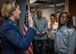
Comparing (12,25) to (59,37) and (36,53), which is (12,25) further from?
(36,53)

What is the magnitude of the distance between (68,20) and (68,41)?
0.36 metres

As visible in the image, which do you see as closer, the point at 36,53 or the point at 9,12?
the point at 9,12

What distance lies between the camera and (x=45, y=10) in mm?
10461

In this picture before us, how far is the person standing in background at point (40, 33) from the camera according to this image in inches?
241

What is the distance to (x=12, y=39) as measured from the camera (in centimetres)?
182

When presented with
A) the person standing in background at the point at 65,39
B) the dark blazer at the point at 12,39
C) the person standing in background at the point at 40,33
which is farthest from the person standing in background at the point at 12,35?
the person standing in background at the point at 40,33

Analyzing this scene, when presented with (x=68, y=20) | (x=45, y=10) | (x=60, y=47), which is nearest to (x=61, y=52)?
(x=60, y=47)

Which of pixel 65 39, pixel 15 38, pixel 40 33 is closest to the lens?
pixel 15 38

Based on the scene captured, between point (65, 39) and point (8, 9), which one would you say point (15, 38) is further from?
point (65, 39)

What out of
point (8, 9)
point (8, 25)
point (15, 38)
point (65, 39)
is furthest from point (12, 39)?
point (65, 39)

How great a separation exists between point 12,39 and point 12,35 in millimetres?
36

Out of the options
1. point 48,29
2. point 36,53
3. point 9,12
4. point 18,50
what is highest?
point 9,12

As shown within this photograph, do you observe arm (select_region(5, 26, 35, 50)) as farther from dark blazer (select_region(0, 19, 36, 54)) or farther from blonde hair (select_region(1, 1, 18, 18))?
blonde hair (select_region(1, 1, 18, 18))

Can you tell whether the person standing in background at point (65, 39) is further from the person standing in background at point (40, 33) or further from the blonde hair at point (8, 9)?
the person standing in background at point (40, 33)
